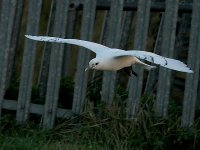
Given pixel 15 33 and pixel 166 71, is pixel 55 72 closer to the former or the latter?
pixel 15 33

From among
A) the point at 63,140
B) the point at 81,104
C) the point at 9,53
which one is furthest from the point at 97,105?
the point at 9,53

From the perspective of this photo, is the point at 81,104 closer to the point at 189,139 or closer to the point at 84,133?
the point at 84,133

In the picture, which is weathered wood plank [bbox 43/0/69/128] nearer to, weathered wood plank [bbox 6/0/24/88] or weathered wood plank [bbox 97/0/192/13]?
weathered wood plank [bbox 97/0/192/13]

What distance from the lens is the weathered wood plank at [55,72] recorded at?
23.5 feet

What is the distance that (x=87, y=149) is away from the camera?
599 centimetres

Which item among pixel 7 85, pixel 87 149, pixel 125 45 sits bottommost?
pixel 87 149

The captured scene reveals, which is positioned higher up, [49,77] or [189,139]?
[49,77]

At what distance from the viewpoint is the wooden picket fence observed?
6.80m

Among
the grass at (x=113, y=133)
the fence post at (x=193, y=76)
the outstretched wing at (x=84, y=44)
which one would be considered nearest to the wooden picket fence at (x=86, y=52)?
the fence post at (x=193, y=76)

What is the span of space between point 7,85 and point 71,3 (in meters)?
1.14

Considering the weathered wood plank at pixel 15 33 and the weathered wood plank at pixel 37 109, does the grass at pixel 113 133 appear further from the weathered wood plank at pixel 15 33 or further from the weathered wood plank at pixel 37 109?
the weathered wood plank at pixel 15 33

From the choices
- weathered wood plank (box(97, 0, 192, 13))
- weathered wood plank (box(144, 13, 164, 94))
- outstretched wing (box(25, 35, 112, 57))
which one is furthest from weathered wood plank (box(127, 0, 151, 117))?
weathered wood plank (box(144, 13, 164, 94))

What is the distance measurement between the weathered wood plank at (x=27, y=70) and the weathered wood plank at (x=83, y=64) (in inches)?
20.2

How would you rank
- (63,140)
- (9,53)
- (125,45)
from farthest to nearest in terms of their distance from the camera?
1. (125,45)
2. (9,53)
3. (63,140)
